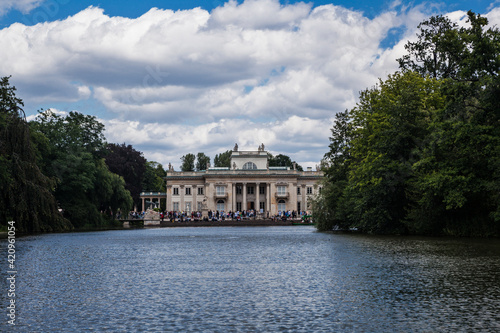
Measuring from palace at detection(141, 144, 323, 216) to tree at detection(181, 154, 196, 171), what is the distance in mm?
27651

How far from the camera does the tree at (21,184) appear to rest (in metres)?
43.8

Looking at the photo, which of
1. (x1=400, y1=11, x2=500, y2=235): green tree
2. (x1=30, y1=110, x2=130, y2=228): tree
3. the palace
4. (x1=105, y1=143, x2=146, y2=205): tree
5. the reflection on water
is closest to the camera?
the reflection on water

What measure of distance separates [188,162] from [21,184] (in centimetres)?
11777

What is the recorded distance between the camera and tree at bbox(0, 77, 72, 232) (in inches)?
1722

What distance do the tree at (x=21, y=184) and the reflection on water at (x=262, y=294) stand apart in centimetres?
2239

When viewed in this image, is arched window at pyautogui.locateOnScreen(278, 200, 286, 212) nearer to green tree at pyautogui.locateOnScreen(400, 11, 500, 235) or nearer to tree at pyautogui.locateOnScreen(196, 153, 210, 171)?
tree at pyautogui.locateOnScreen(196, 153, 210, 171)

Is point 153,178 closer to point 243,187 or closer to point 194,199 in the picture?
point 194,199

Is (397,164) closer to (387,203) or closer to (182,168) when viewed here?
(387,203)

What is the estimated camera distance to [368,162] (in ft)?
146

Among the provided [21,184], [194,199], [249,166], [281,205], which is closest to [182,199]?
[194,199]

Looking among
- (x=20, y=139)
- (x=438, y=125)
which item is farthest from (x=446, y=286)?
(x=20, y=139)

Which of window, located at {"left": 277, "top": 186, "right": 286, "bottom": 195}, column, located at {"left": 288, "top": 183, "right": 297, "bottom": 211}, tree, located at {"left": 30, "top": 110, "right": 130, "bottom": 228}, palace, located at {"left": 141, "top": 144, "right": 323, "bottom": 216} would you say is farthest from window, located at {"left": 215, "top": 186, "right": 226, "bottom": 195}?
tree, located at {"left": 30, "top": 110, "right": 130, "bottom": 228}

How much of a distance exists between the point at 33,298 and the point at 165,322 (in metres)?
4.06

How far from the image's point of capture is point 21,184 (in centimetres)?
4462
